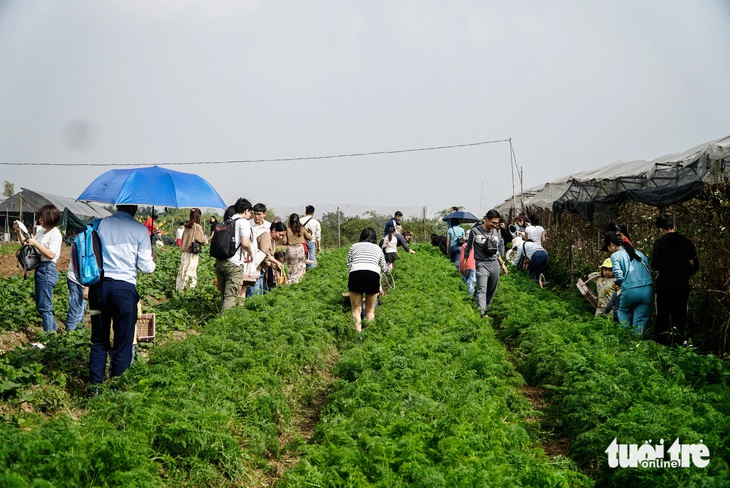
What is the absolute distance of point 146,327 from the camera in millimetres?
8961

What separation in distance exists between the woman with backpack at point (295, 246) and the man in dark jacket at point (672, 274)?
7.73 metres

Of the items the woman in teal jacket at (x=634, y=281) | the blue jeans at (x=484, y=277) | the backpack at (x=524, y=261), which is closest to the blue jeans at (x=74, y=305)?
the blue jeans at (x=484, y=277)

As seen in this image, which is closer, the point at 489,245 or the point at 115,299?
the point at 115,299

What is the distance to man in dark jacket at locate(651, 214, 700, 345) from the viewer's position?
29.0ft

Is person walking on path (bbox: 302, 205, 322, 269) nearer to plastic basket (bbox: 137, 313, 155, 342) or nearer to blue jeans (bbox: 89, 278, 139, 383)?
plastic basket (bbox: 137, 313, 155, 342)

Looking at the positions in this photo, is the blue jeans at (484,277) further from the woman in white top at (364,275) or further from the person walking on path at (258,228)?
the person walking on path at (258,228)

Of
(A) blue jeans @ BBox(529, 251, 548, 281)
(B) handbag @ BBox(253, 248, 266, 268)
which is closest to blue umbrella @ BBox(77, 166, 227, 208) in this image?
(B) handbag @ BBox(253, 248, 266, 268)

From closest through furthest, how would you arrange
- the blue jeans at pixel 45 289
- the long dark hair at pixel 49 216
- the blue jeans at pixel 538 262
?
1. the long dark hair at pixel 49 216
2. the blue jeans at pixel 45 289
3. the blue jeans at pixel 538 262

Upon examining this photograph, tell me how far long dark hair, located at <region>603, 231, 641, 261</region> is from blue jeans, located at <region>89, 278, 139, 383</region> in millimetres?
6910

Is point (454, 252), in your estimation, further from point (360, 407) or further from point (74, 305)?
point (360, 407)

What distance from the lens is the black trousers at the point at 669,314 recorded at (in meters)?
8.95

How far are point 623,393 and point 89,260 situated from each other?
5.46m

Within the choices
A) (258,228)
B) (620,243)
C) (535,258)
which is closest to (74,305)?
(258,228)

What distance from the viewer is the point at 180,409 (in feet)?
17.7
